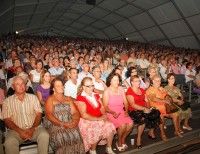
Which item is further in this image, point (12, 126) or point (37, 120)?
point (37, 120)

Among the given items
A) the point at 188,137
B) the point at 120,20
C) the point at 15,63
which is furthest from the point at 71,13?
the point at 188,137

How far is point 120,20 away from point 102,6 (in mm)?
3044

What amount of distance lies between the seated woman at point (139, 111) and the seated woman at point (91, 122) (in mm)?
686

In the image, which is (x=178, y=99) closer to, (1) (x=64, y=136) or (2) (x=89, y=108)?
(2) (x=89, y=108)

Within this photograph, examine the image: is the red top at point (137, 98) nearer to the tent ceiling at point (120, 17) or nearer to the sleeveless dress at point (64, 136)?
the sleeveless dress at point (64, 136)

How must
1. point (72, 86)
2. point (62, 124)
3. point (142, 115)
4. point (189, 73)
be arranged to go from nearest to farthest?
point (62, 124), point (142, 115), point (72, 86), point (189, 73)

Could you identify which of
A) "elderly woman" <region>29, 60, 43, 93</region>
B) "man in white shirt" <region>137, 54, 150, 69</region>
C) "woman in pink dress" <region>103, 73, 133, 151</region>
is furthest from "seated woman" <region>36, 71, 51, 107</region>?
"man in white shirt" <region>137, 54, 150, 69</region>

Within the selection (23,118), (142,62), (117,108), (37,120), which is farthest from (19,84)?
(142,62)

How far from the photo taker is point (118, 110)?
5684mm

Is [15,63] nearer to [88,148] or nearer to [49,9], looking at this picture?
[88,148]

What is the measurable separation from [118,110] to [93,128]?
2.43 feet

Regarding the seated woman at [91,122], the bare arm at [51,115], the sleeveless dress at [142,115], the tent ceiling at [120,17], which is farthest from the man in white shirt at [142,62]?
the tent ceiling at [120,17]

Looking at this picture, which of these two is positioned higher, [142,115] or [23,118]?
[23,118]

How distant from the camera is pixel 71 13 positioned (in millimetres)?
26469
